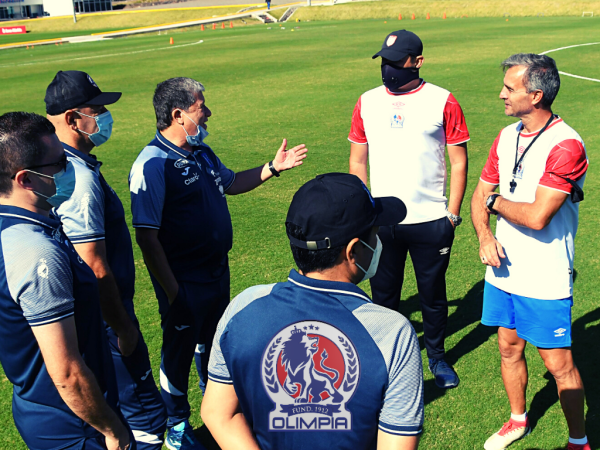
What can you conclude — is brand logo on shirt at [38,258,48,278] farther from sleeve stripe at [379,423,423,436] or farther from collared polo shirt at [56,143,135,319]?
sleeve stripe at [379,423,423,436]

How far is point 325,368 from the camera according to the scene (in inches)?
74.9

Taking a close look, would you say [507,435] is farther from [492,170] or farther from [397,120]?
[397,120]

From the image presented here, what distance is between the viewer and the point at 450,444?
3.94m

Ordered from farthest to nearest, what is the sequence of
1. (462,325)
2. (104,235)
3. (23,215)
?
1. (462,325)
2. (104,235)
3. (23,215)

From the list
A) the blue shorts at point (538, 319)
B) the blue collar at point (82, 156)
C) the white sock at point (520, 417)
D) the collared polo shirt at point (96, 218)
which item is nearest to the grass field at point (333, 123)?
the white sock at point (520, 417)

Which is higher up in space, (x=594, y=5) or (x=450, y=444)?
(x=594, y=5)

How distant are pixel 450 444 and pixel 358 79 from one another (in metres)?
15.9

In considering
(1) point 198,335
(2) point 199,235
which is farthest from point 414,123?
(1) point 198,335

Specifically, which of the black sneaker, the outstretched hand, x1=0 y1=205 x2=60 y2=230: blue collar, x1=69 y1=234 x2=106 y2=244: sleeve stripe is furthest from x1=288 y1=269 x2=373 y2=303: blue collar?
the black sneaker

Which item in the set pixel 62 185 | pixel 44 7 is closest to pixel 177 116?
pixel 62 185

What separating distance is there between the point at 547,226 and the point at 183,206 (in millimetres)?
2505

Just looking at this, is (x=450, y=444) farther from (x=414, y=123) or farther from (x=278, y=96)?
(x=278, y=96)

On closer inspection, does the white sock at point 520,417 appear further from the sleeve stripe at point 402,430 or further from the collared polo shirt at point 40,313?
the collared polo shirt at point 40,313

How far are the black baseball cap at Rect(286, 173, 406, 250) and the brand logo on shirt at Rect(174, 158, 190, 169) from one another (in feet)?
6.38
